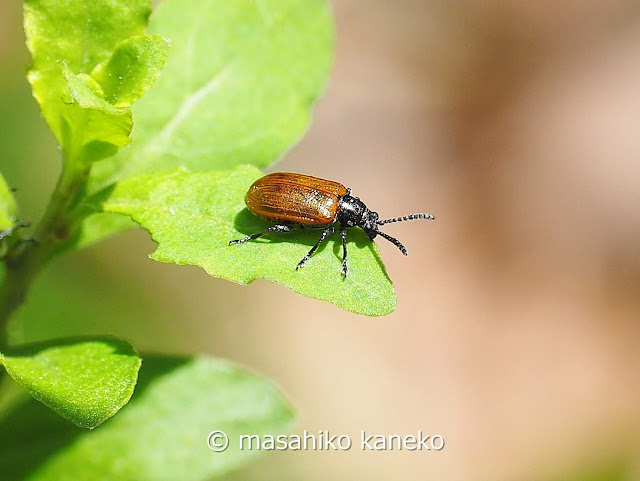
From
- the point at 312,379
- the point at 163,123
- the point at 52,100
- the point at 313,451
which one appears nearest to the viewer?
the point at 52,100

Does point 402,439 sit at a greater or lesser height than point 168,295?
lesser

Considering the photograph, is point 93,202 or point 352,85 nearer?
point 93,202

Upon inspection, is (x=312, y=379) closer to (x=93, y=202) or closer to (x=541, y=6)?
(x=93, y=202)

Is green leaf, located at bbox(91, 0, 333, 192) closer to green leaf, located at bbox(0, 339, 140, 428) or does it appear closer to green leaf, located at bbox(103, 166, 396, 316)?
green leaf, located at bbox(103, 166, 396, 316)

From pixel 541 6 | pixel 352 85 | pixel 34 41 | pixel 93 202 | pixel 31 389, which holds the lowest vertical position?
pixel 31 389

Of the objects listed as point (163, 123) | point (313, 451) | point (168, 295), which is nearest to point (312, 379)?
point (313, 451)

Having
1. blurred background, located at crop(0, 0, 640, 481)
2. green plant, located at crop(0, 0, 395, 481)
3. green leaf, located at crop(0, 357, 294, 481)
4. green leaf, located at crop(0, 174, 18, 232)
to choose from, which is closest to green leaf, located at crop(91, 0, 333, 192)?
green plant, located at crop(0, 0, 395, 481)
